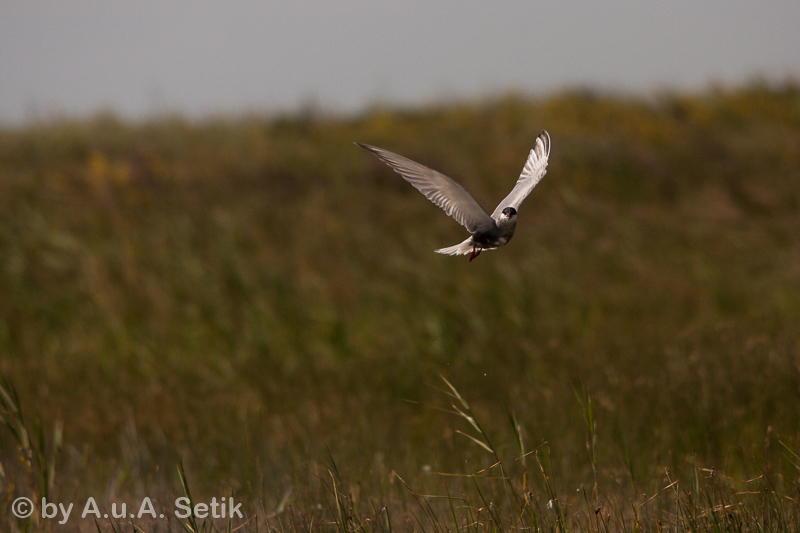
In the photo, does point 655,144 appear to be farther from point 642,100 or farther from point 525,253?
point 525,253

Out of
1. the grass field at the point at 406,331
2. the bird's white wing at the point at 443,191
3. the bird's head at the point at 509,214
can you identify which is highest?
the bird's white wing at the point at 443,191

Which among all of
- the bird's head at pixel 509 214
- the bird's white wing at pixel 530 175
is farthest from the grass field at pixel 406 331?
the bird's head at pixel 509 214

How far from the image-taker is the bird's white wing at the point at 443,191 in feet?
2.38

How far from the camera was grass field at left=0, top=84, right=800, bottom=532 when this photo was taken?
123 inches

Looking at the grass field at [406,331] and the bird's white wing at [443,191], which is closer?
the bird's white wing at [443,191]

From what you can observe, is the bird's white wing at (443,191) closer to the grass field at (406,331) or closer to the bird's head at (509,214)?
the bird's head at (509,214)

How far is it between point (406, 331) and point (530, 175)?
4983 millimetres

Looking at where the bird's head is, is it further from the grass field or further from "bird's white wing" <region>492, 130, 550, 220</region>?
the grass field

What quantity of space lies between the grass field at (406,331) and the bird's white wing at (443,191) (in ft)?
1.35

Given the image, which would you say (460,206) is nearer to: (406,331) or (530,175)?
(530,175)

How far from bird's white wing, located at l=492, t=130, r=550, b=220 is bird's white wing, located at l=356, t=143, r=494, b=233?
0.13 feet

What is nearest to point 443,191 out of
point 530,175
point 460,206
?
point 460,206

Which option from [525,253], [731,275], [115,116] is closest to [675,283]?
[731,275]

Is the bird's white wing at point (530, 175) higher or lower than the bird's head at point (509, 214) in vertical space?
higher
